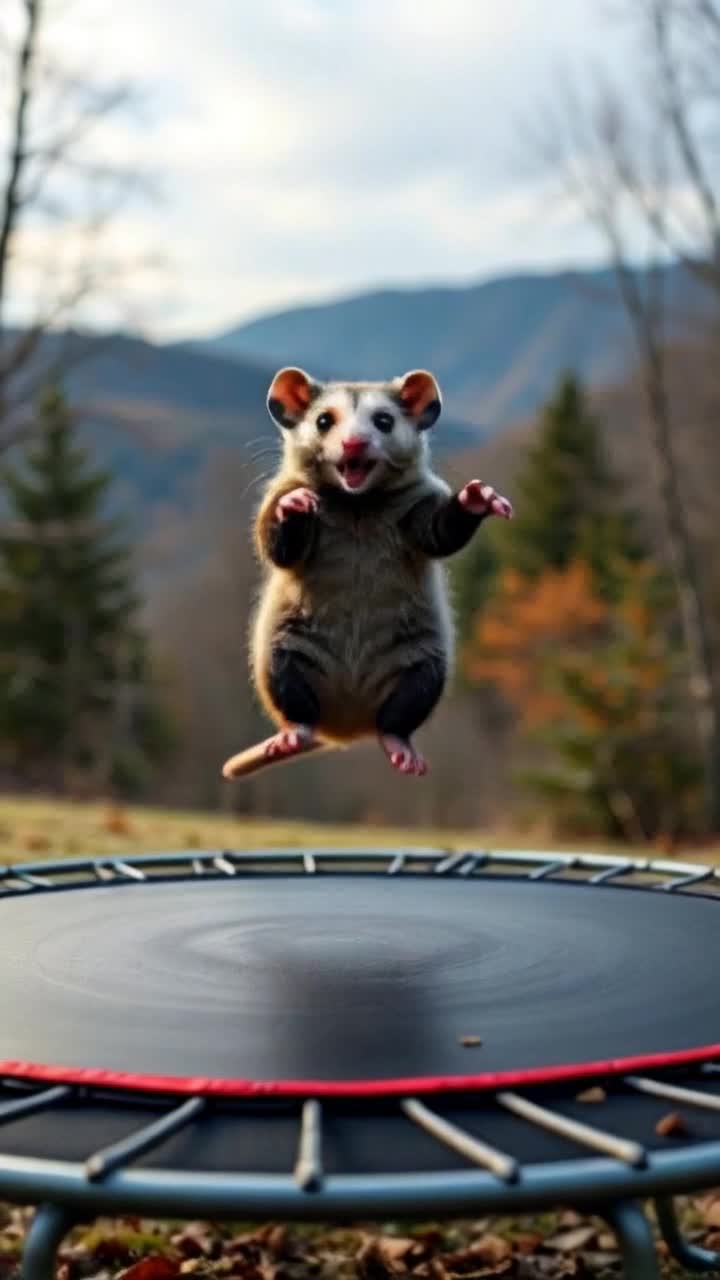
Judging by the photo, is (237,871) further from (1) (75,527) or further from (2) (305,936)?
(1) (75,527)

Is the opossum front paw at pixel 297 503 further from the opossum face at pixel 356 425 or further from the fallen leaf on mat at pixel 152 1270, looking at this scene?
the fallen leaf on mat at pixel 152 1270

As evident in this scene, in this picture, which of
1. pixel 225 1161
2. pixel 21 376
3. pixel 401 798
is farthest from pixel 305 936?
pixel 401 798

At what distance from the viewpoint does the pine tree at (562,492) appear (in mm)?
18922

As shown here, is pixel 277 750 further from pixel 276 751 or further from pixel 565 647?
pixel 565 647

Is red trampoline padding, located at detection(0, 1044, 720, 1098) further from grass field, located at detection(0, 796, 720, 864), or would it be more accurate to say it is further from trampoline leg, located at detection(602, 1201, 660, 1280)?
grass field, located at detection(0, 796, 720, 864)

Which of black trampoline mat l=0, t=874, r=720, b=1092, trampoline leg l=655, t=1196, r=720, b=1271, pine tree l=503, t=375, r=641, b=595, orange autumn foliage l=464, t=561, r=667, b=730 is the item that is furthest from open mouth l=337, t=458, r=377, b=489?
pine tree l=503, t=375, r=641, b=595

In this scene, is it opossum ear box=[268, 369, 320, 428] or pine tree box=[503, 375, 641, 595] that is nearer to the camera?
opossum ear box=[268, 369, 320, 428]

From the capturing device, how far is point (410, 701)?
1857 mm

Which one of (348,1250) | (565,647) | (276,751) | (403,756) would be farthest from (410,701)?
(565,647)

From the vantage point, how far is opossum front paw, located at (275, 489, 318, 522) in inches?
68.1

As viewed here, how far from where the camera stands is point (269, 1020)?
1841 mm

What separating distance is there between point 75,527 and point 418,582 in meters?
7.56

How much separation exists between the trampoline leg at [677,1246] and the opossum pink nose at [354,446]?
4.83 ft

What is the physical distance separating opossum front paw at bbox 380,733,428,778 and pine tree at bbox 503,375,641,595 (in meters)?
16.9
